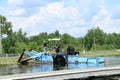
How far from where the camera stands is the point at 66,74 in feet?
62.2

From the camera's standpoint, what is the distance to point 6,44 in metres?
107

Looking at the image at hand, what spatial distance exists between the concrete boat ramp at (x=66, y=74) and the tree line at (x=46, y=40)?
54.1 m

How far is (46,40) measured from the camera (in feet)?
294

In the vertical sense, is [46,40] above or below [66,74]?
above

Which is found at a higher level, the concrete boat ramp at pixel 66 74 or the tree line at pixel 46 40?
the tree line at pixel 46 40

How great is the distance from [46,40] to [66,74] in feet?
232

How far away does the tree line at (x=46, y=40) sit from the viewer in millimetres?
100125

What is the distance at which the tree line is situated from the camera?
328 feet

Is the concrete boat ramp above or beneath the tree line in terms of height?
beneath

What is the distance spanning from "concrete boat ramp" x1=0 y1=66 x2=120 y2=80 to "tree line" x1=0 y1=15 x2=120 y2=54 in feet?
177

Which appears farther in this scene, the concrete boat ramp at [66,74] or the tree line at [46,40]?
the tree line at [46,40]

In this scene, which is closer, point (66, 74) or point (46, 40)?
point (66, 74)

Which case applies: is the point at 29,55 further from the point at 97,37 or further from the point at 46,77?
the point at 97,37

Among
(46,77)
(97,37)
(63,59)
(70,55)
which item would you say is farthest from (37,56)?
(97,37)
